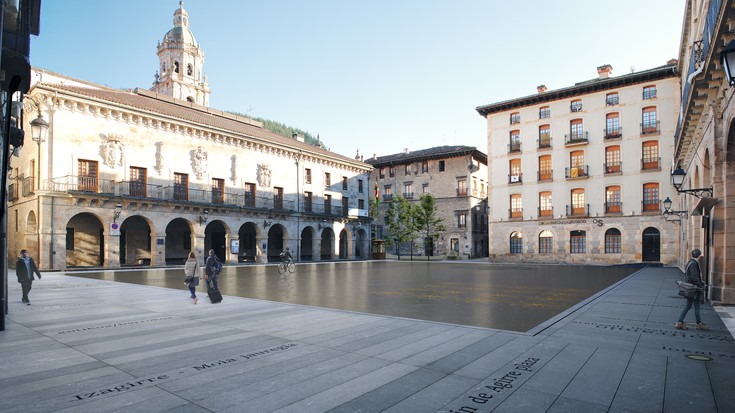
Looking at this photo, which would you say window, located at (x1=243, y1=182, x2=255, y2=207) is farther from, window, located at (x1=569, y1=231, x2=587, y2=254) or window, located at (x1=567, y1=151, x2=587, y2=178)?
window, located at (x1=569, y1=231, x2=587, y2=254)

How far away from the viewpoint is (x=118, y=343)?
23.4 feet

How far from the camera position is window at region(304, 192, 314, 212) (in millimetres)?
42862

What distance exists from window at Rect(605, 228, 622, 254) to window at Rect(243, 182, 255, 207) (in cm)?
2994

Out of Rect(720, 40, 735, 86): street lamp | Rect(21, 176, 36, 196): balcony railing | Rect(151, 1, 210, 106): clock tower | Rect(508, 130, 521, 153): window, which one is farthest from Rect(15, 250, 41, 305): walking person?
Rect(151, 1, 210, 106): clock tower

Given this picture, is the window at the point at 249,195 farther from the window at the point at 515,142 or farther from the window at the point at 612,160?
the window at the point at 612,160

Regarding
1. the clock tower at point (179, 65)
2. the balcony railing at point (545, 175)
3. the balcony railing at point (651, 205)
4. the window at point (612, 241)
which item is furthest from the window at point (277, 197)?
the clock tower at point (179, 65)

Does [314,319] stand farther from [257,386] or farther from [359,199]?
[359,199]

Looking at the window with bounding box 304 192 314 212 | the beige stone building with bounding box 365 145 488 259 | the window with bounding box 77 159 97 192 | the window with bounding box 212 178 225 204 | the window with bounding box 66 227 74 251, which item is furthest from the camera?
the beige stone building with bounding box 365 145 488 259

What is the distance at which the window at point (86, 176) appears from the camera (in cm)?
2720

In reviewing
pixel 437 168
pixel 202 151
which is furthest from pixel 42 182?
pixel 437 168

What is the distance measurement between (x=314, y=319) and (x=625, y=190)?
34.9 metres

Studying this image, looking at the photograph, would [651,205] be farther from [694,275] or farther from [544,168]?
[694,275]

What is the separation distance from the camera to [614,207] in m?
36.3

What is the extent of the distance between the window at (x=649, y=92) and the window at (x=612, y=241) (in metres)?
10.9
